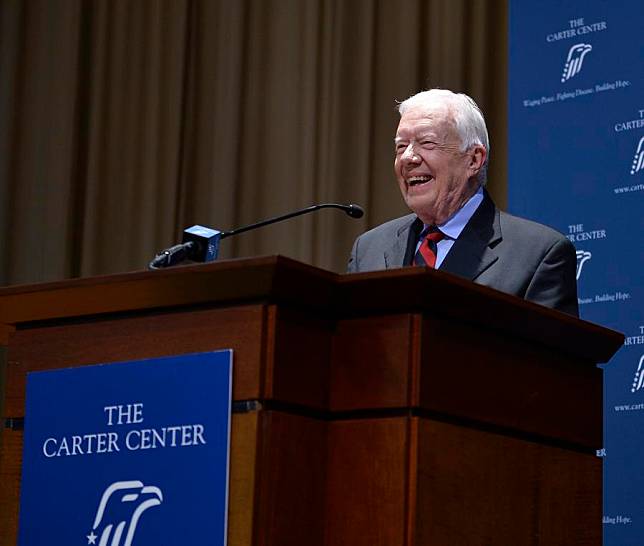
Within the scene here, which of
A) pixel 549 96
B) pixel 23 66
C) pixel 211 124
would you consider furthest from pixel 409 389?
pixel 23 66

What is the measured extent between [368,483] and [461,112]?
150 centimetres

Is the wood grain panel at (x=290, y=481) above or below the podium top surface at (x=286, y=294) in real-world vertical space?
below

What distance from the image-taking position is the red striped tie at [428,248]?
3.07 m

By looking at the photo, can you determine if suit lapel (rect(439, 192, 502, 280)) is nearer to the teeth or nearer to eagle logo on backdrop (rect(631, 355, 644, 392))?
the teeth

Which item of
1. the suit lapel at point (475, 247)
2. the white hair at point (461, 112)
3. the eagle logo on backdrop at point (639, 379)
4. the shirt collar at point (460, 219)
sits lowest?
the eagle logo on backdrop at point (639, 379)

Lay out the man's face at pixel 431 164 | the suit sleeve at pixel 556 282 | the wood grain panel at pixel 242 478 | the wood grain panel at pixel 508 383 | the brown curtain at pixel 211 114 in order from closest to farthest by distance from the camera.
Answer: the wood grain panel at pixel 242 478, the wood grain panel at pixel 508 383, the suit sleeve at pixel 556 282, the man's face at pixel 431 164, the brown curtain at pixel 211 114

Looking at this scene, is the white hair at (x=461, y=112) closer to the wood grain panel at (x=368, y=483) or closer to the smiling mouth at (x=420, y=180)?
the smiling mouth at (x=420, y=180)

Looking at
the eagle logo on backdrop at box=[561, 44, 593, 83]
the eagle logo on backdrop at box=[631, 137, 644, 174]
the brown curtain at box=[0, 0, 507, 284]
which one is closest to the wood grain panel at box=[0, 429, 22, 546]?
the eagle logo on backdrop at box=[631, 137, 644, 174]

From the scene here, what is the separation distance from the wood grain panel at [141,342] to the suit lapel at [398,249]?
108 centimetres

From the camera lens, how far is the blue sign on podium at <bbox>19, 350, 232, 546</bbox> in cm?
193

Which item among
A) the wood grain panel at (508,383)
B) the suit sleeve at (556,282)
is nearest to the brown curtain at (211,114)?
the suit sleeve at (556,282)

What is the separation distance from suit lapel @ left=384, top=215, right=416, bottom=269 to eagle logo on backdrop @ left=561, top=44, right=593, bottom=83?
1.35 metres

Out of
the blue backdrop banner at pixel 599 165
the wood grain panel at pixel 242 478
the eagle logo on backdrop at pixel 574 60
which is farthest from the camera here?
the eagle logo on backdrop at pixel 574 60

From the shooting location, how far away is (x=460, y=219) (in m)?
3.19
